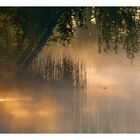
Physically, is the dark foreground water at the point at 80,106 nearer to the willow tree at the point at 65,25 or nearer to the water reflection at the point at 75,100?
the water reflection at the point at 75,100

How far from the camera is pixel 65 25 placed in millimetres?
1835

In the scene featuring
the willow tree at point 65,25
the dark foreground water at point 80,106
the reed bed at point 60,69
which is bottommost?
the dark foreground water at point 80,106

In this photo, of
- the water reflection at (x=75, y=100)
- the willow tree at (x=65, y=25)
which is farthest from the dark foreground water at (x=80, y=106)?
the willow tree at (x=65, y=25)

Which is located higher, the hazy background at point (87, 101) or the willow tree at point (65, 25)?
the willow tree at point (65, 25)

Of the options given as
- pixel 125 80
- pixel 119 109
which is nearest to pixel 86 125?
pixel 119 109

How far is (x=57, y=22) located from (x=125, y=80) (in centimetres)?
43

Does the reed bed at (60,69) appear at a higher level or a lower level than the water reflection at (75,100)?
Result: higher

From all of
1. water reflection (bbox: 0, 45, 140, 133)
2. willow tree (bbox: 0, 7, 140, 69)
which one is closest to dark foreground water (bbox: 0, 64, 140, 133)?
water reflection (bbox: 0, 45, 140, 133)

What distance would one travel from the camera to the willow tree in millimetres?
1816

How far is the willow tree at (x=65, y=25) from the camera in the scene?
1816mm

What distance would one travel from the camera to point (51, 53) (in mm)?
1821

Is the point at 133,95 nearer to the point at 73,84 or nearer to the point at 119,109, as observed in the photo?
the point at 119,109

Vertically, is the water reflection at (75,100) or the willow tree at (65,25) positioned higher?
the willow tree at (65,25)

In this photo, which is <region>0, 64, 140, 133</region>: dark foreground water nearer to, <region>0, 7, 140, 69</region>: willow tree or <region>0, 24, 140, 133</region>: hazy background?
<region>0, 24, 140, 133</region>: hazy background
